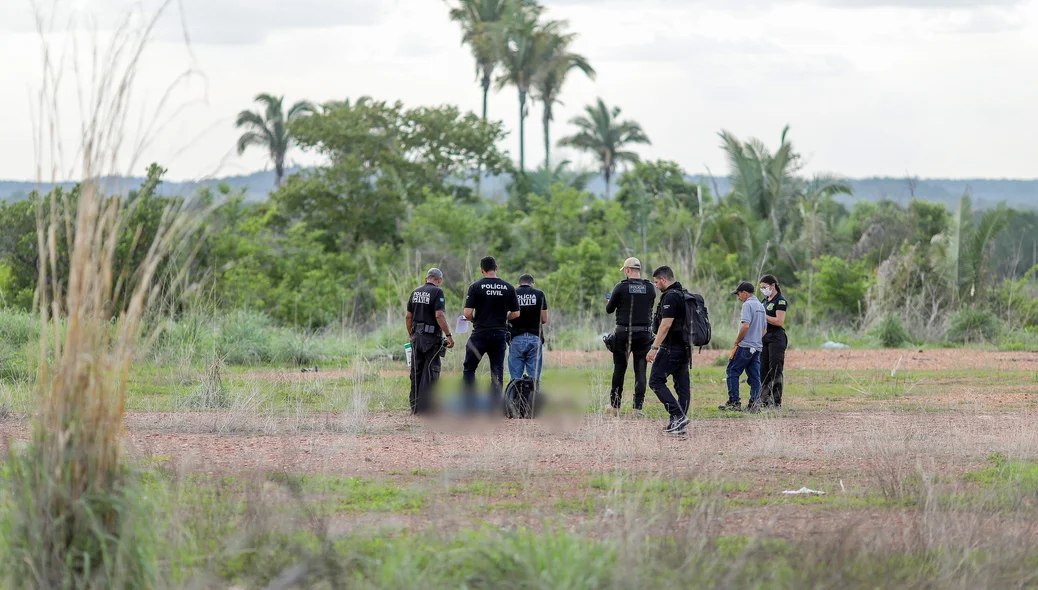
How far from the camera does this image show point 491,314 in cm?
1262

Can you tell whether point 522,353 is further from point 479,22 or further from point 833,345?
point 479,22

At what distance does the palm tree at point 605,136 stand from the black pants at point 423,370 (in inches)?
2023

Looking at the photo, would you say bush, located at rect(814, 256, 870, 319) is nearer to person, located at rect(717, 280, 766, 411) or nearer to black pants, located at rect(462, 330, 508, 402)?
person, located at rect(717, 280, 766, 411)

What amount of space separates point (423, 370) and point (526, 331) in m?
1.22

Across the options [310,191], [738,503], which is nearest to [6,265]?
[310,191]

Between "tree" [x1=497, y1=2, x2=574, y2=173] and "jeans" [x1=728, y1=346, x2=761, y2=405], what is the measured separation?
41.5 meters

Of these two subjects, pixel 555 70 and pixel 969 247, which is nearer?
pixel 969 247

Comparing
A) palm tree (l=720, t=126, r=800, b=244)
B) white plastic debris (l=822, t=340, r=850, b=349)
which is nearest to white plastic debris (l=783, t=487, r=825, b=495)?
white plastic debris (l=822, t=340, r=850, b=349)

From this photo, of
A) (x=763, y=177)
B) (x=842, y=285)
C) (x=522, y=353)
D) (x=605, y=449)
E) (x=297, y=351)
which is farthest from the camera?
(x=763, y=177)

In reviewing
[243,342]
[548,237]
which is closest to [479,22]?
[548,237]

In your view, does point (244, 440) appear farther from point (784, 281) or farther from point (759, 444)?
point (784, 281)

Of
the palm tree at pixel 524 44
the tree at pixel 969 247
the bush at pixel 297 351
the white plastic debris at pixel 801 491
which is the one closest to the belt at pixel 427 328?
the white plastic debris at pixel 801 491

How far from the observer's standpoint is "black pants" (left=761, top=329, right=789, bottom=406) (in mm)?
13156

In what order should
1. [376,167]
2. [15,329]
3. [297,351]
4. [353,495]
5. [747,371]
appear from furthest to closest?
[376,167], [297,351], [15,329], [747,371], [353,495]
